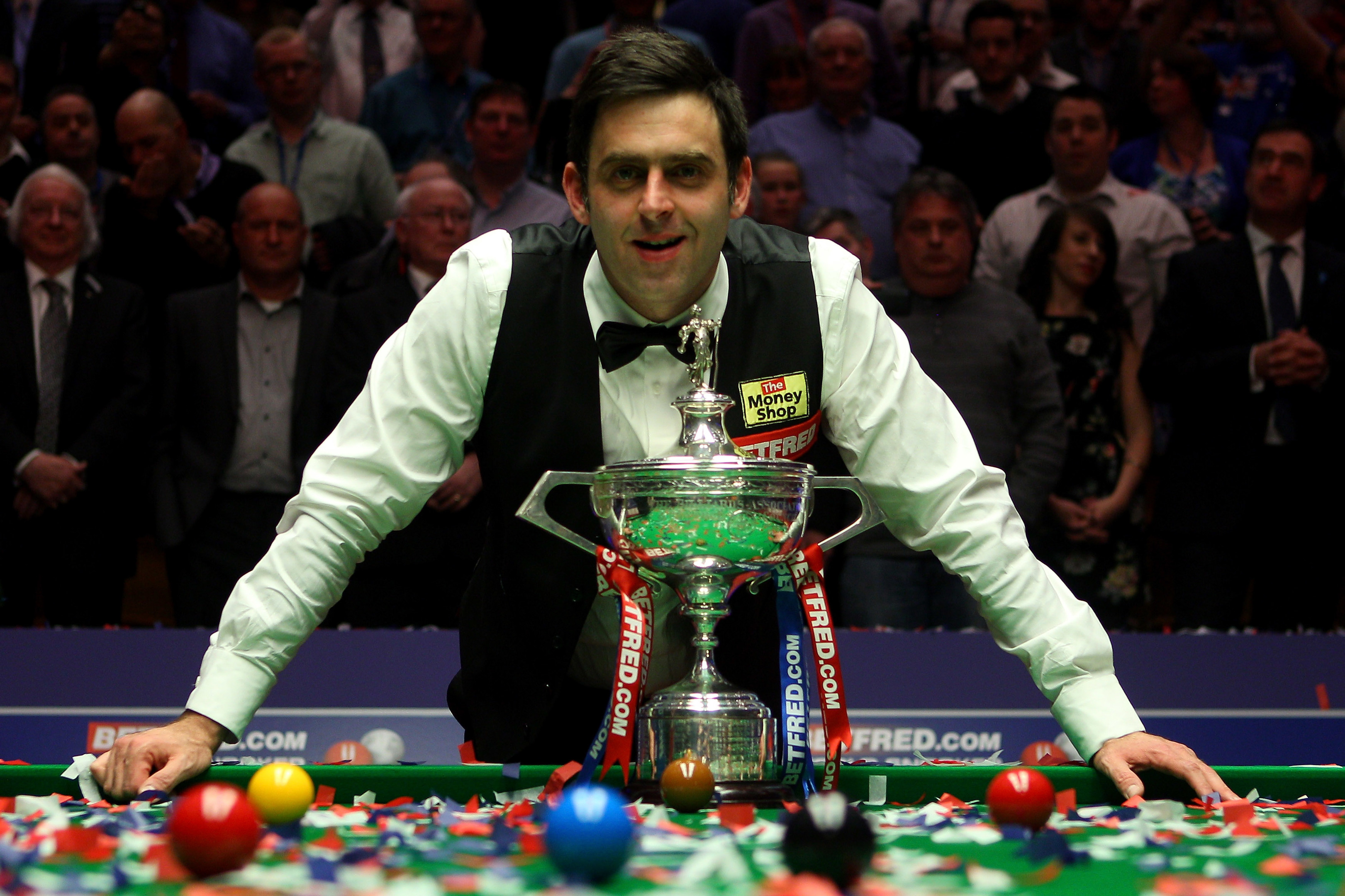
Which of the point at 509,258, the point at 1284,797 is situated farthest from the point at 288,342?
the point at 1284,797

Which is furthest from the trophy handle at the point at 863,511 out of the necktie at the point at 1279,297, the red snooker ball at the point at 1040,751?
the necktie at the point at 1279,297

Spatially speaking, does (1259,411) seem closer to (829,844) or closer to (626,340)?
(626,340)

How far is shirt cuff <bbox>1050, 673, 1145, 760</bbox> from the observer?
81.7 inches

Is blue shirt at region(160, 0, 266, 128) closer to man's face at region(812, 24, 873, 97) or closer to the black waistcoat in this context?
man's face at region(812, 24, 873, 97)

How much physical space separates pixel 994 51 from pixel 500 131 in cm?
200

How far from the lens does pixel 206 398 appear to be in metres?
4.84

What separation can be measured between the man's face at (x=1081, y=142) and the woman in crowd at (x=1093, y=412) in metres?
0.45

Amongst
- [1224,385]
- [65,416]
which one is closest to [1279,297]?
[1224,385]

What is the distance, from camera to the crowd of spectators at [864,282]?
4.62 meters

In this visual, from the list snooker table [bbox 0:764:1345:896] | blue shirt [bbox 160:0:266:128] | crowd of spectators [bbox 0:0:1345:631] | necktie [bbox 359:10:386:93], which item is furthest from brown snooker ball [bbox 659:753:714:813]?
necktie [bbox 359:10:386:93]

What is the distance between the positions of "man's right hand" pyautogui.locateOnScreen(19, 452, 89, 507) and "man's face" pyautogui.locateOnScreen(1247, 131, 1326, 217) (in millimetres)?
4008

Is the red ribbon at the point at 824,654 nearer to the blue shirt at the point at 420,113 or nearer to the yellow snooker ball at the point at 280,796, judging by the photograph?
the yellow snooker ball at the point at 280,796

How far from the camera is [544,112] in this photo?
595 cm

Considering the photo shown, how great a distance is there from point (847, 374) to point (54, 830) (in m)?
1.34
